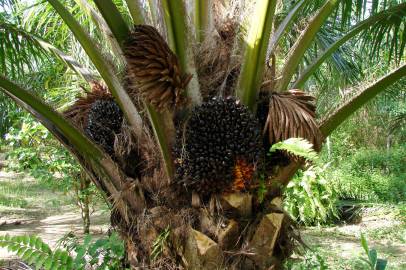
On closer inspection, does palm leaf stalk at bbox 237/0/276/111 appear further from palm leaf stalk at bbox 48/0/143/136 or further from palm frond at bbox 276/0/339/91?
palm leaf stalk at bbox 48/0/143/136

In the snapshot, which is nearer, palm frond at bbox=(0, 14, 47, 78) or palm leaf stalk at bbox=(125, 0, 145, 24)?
palm leaf stalk at bbox=(125, 0, 145, 24)

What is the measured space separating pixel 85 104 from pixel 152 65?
3.67ft

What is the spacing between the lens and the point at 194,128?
2.18 meters

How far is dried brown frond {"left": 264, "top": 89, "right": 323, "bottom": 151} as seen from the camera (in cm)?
220

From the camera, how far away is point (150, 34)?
6.39 feet

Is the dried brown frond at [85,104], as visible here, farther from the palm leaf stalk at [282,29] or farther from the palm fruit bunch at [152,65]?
the palm leaf stalk at [282,29]

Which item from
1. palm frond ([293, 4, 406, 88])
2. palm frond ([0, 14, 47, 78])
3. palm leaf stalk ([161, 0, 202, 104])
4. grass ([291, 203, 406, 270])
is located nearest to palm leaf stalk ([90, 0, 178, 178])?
palm leaf stalk ([161, 0, 202, 104])

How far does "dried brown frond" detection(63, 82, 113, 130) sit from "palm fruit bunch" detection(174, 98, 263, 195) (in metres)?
0.85

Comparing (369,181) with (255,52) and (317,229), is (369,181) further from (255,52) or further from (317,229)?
(255,52)

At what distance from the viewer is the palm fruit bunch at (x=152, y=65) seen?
6.39 feet

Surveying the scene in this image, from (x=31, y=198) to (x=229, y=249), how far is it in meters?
8.96

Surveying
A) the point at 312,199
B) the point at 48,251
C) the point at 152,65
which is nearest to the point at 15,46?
the point at 48,251

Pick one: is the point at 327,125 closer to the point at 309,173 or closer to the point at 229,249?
the point at 229,249

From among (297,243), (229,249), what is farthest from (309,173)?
(229,249)
